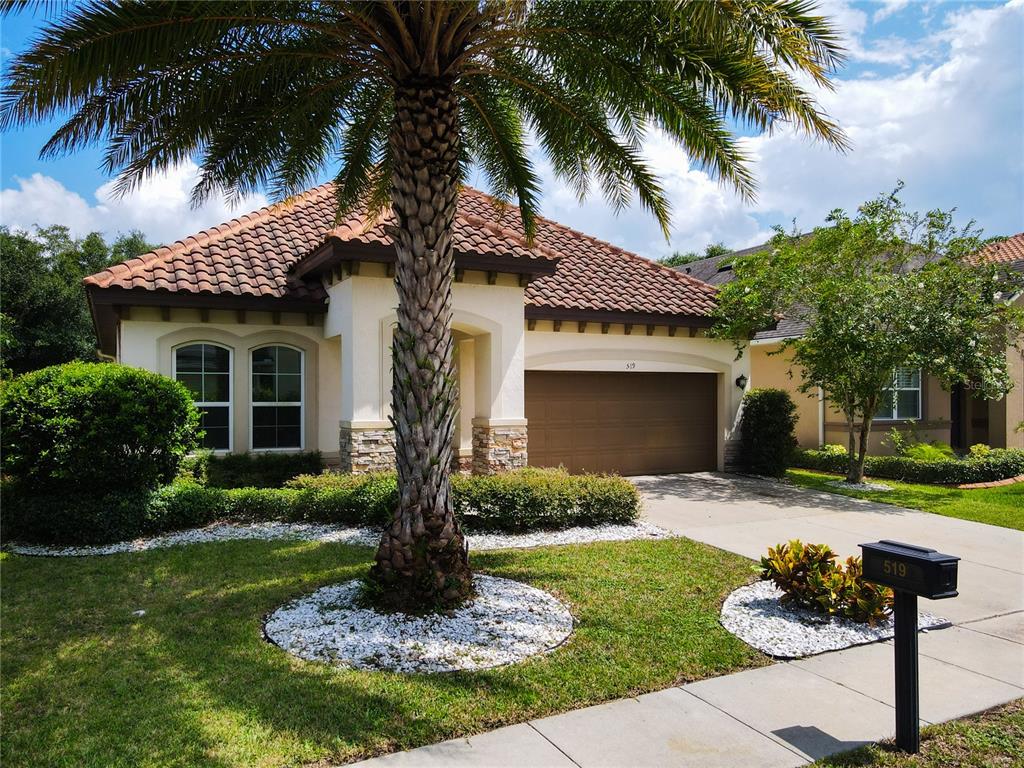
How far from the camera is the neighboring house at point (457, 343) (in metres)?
12.0

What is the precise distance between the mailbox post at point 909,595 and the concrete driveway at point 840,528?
3.07m

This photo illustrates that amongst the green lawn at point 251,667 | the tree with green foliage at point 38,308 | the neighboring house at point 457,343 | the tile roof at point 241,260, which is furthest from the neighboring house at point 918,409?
the tree with green foliage at point 38,308

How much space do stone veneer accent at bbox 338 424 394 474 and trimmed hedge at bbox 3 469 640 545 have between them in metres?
0.74

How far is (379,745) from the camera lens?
398cm

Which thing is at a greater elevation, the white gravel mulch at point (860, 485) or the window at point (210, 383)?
the window at point (210, 383)

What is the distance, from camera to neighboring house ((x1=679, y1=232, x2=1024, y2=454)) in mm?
19250

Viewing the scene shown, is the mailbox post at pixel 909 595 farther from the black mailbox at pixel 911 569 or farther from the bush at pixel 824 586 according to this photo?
the bush at pixel 824 586

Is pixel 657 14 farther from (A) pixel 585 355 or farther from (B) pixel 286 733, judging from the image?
(A) pixel 585 355

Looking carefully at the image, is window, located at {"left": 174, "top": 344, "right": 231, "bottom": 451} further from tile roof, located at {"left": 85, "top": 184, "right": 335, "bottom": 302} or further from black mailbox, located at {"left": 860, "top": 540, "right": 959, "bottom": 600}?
black mailbox, located at {"left": 860, "top": 540, "right": 959, "bottom": 600}

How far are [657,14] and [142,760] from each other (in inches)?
271

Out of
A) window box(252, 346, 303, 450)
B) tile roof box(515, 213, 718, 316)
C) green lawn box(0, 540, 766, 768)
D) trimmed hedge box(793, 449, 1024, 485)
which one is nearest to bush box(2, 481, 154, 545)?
green lawn box(0, 540, 766, 768)

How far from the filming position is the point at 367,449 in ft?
38.4

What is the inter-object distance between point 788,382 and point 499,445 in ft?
36.6

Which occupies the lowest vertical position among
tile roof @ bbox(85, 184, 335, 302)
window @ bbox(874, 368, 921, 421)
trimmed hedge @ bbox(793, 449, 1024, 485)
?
trimmed hedge @ bbox(793, 449, 1024, 485)
